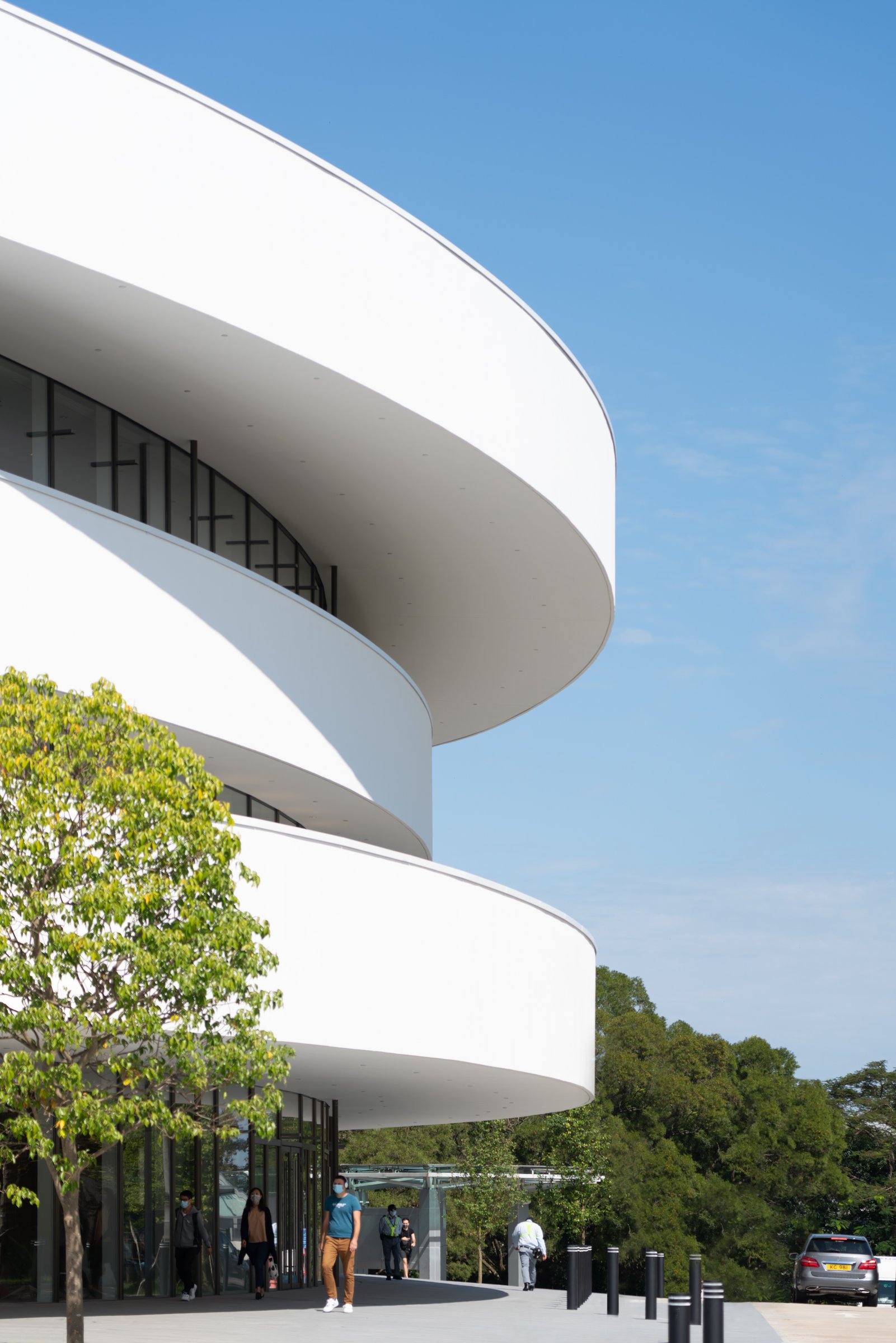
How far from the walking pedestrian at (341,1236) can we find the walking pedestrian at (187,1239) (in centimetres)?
152

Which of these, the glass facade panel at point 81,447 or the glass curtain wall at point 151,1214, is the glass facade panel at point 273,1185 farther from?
the glass facade panel at point 81,447

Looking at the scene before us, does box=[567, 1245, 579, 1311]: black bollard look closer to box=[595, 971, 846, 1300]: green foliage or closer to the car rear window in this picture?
the car rear window

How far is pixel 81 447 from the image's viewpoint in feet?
62.7

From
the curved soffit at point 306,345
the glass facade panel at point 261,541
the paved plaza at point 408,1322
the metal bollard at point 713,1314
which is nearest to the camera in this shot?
the metal bollard at point 713,1314

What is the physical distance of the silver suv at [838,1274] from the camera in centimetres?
3188

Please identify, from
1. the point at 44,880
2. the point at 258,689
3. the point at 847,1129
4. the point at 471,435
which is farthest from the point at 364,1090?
the point at 847,1129

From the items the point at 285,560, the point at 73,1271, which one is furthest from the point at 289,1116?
the point at 73,1271

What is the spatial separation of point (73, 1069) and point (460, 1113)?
60.9 feet

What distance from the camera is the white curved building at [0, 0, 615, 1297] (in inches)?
635

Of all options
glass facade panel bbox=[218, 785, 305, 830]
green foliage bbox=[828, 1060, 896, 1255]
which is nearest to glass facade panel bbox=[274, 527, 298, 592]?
glass facade panel bbox=[218, 785, 305, 830]

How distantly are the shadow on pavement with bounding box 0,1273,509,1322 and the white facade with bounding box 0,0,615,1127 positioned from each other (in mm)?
2780

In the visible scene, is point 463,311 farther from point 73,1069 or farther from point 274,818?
point 73,1069

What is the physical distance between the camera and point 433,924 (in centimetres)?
1850

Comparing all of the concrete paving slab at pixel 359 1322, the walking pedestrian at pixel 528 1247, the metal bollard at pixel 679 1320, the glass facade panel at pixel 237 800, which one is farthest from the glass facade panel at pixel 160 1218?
the walking pedestrian at pixel 528 1247
